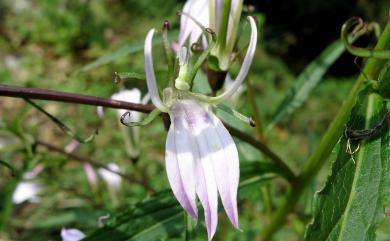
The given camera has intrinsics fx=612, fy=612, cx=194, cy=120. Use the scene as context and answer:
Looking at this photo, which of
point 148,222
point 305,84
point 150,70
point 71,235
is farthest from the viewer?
point 305,84

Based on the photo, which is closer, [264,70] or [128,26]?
[264,70]

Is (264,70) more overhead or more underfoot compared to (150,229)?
more overhead

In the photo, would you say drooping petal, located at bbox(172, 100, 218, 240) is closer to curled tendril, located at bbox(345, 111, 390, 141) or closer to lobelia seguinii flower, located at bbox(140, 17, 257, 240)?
lobelia seguinii flower, located at bbox(140, 17, 257, 240)

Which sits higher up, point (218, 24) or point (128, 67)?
point (128, 67)

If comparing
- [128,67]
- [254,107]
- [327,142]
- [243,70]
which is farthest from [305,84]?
[128,67]

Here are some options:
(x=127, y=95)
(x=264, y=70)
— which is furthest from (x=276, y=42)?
(x=127, y=95)

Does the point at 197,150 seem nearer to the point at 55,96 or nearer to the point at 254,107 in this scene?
the point at 55,96

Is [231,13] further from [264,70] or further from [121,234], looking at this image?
[264,70]
